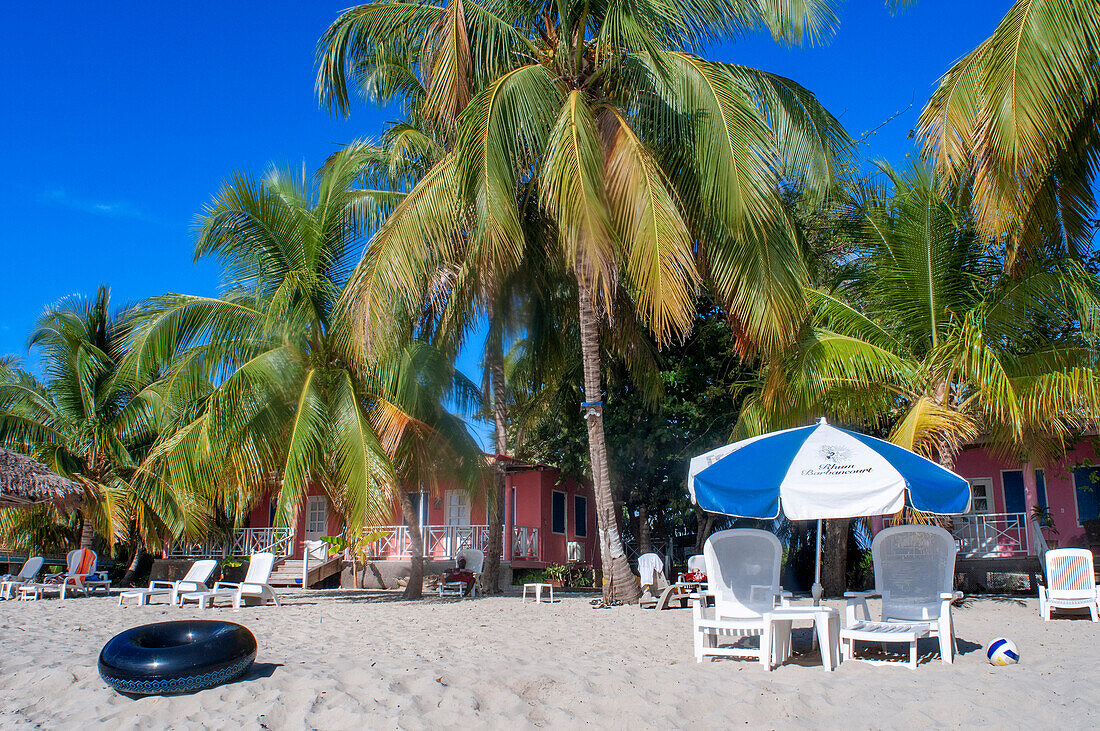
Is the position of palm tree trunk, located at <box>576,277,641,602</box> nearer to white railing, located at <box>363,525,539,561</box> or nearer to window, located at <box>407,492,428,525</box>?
white railing, located at <box>363,525,539,561</box>

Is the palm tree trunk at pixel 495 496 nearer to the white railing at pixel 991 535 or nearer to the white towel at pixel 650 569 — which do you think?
the white towel at pixel 650 569

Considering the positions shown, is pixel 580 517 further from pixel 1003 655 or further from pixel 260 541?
pixel 1003 655

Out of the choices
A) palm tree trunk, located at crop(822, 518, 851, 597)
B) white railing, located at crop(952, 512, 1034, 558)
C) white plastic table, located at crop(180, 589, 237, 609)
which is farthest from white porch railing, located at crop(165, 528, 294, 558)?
white railing, located at crop(952, 512, 1034, 558)

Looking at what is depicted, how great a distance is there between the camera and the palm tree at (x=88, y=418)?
703 inches

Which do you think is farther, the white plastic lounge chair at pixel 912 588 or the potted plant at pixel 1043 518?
the potted plant at pixel 1043 518

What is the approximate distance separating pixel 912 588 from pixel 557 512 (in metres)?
14.2

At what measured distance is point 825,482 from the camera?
20.6 feet

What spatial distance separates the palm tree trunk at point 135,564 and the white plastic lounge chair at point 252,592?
7946 mm

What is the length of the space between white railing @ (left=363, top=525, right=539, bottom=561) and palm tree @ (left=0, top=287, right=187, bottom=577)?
4619 mm

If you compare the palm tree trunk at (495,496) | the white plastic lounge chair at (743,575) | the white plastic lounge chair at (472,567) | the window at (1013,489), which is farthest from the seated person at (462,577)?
the window at (1013,489)

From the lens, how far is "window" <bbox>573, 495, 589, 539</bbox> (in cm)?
2194

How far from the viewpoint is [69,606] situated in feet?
41.7

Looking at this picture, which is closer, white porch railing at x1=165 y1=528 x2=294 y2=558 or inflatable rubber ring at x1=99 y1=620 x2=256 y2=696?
inflatable rubber ring at x1=99 y1=620 x2=256 y2=696

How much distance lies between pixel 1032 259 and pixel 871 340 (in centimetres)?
264
